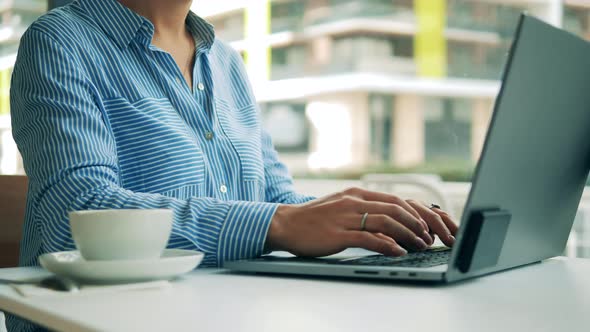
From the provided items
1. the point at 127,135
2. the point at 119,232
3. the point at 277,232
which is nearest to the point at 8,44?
the point at 127,135

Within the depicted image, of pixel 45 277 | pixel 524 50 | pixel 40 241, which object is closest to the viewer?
pixel 524 50

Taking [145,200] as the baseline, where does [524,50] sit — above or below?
above

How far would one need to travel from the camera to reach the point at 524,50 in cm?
65

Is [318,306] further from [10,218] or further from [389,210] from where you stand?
[10,218]

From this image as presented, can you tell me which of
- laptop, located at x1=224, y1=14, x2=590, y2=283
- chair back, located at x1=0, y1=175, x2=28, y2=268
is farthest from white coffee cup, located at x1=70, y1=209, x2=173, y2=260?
chair back, located at x1=0, y1=175, x2=28, y2=268

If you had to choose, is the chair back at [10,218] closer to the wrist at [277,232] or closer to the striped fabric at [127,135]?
the striped fabric at [127,135]

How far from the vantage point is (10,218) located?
134 cm

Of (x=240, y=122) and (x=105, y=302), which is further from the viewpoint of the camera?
(x=240, y=122)

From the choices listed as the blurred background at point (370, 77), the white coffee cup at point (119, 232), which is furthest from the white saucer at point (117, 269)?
the blurred background at point (370, 77)

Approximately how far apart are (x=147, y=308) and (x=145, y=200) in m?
0.34

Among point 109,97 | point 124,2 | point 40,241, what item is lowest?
point 40,241

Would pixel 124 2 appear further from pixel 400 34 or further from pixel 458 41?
pixel 400 34

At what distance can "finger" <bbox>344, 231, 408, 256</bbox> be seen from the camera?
0.83 metres

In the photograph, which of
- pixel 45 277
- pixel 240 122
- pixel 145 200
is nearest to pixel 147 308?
pixel 45 277
